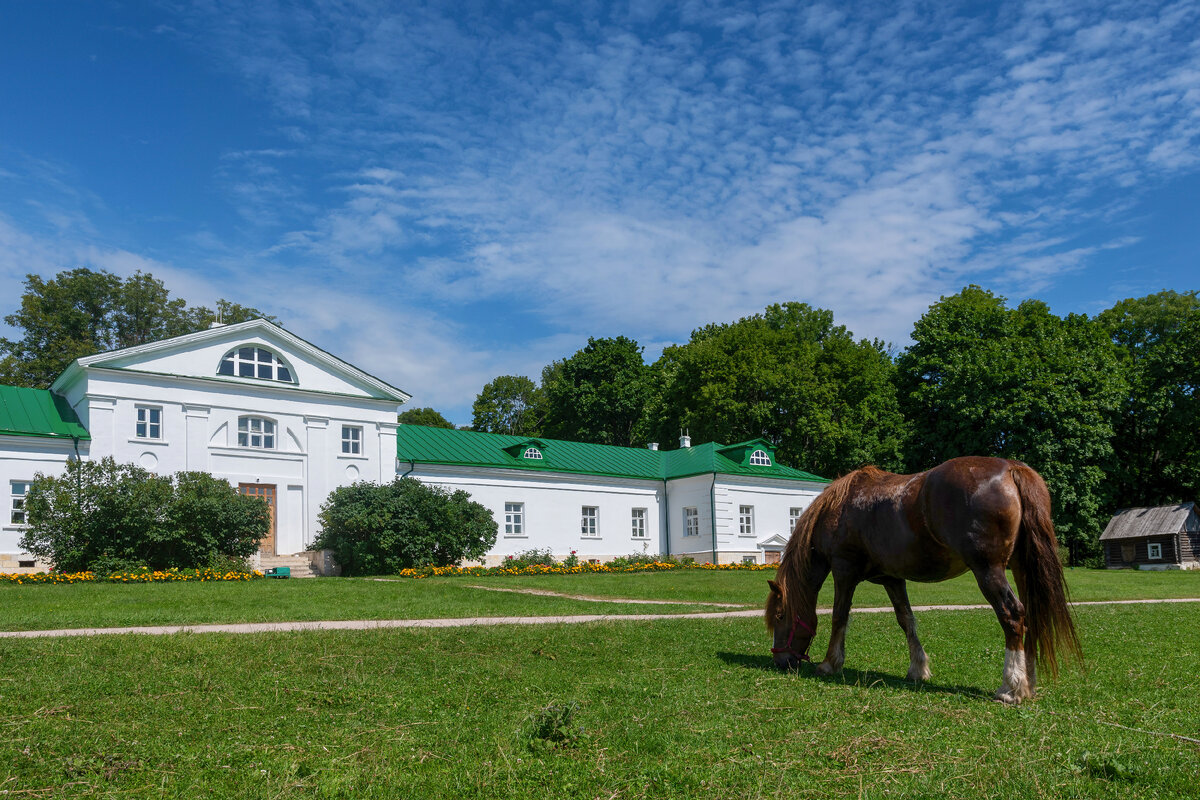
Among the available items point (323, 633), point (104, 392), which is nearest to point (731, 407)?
point (104, 392)

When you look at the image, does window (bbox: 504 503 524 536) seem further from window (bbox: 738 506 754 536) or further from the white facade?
window (bbox: 738 506 754 536)

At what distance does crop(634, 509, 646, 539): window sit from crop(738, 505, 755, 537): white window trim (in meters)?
4.44

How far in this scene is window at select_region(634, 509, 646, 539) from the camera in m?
41.1

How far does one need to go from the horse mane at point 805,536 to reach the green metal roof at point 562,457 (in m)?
26.9

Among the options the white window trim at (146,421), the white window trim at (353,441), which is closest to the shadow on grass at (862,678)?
the white window trim at (146,421)

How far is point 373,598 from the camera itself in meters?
17.9

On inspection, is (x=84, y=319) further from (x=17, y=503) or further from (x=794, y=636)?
(x=794, y=636)

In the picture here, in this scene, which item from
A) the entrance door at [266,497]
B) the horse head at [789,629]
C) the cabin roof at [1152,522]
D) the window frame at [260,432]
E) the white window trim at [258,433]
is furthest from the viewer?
the cabin roof at [1152,522]

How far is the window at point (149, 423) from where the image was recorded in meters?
29.1

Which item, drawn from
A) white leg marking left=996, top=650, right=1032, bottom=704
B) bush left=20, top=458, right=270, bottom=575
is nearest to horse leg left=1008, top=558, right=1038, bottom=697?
white leg marking left=996, top=650, right=1032, bottom=704

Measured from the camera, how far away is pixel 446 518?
1164 inches

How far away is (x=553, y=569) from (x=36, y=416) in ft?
58.2

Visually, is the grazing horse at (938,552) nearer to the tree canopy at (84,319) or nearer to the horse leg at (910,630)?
the horse leg at (910,630)

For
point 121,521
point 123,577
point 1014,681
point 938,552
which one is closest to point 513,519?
point 121,521
